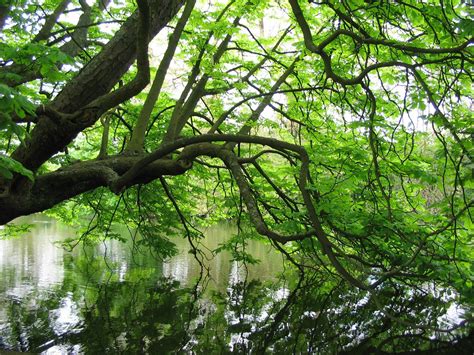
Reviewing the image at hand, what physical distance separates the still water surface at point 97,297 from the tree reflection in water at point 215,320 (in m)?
0.02

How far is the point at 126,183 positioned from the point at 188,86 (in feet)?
9.23

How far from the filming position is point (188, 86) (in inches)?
295

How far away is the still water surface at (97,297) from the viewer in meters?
6.67

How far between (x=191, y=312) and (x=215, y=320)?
663 millimetres

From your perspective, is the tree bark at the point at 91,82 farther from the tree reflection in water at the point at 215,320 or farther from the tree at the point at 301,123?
the tree reflection in water at the point at 215,320

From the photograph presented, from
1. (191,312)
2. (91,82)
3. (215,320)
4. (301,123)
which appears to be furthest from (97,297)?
(91,82)

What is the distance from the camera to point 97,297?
9.57 metres

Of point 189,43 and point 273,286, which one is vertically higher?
point 189,43

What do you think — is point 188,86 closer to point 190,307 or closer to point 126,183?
point 126,183

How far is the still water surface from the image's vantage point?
6671mm

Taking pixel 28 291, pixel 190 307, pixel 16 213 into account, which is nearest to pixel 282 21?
pixel 190 307

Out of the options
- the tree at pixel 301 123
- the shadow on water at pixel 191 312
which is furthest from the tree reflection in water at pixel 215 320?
the tree at pixel 301 123

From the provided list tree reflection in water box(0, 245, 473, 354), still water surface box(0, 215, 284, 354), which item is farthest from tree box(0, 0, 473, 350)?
still water surface box(0, 215, 284, 354)

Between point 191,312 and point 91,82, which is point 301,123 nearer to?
point 91,82
